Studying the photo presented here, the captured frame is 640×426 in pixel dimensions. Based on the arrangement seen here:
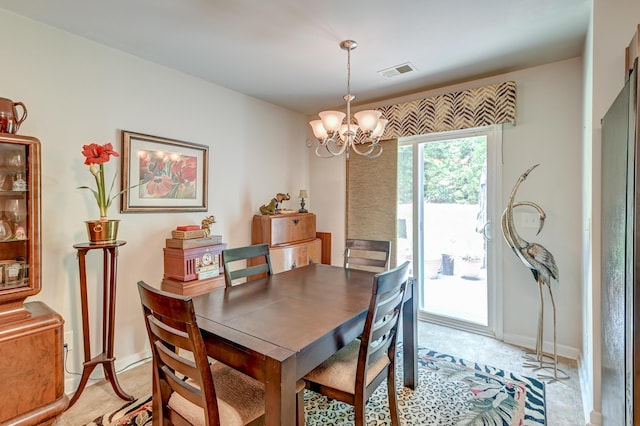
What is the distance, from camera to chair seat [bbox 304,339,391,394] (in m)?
1.59

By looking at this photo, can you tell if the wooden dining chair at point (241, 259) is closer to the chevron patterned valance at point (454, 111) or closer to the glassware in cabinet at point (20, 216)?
the glassware in cabinet at point (20, 216)

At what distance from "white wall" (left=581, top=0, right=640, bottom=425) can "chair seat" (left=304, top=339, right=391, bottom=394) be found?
4.09 feet

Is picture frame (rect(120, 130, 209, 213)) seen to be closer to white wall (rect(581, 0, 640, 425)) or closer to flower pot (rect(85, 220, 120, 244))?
flower pot (rect(85, 220, 120, 244))

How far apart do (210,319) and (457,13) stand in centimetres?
238

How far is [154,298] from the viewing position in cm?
127

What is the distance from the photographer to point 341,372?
5.41 feet

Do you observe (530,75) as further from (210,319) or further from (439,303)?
(210,319)

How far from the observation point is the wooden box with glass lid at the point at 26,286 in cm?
175

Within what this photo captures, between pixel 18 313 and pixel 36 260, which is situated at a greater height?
pixel 36 260

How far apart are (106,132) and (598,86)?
340cm

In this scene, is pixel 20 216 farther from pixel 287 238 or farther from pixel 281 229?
pixel 287 238

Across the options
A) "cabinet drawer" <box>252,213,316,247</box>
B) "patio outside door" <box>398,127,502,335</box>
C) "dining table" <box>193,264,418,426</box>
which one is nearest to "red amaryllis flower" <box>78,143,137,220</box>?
"dining table" <box>193,264,418,426</box>

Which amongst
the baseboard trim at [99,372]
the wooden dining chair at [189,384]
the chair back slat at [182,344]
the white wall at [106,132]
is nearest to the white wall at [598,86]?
the wooden dining chair at [189,384]

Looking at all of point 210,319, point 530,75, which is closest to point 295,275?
point 210,319
